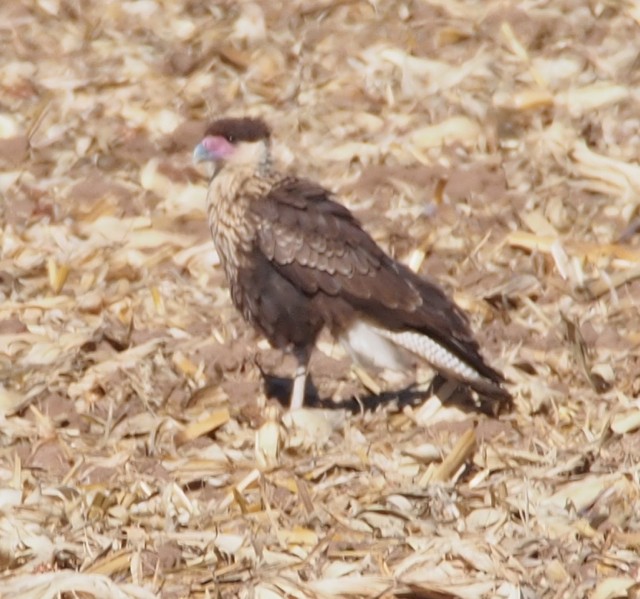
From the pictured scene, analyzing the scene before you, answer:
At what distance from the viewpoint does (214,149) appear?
627 centimetres

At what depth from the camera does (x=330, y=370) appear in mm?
6387

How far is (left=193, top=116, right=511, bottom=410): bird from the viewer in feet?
19.3

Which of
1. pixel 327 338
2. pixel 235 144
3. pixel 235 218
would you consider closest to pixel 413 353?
pixel 327 338

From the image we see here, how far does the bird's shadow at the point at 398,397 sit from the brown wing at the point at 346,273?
22 cm

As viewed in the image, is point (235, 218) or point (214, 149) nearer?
point (235, 218)

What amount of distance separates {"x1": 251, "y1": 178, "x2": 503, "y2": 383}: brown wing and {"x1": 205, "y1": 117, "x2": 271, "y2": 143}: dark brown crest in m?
0.38

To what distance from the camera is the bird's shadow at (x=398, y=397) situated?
19.4 ft

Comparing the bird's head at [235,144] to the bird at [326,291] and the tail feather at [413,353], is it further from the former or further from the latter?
the tail feather at [413,353]

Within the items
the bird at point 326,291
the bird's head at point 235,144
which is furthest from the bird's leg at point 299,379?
the bird's head at point 235,144

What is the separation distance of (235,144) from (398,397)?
1183 millimetres

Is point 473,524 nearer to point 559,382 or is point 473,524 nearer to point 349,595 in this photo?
point 349,595

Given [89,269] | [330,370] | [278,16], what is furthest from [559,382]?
[278,16]

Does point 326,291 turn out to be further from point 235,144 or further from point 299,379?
point 235,144

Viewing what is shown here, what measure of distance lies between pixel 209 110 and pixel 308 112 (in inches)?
21.1
